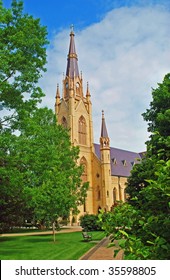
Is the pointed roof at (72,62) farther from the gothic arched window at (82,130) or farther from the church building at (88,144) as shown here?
the gothic arched window at (82,130)

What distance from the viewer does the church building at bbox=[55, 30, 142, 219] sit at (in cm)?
5712


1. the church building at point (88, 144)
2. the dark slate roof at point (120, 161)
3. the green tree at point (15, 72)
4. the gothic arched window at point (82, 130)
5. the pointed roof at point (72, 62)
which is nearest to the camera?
the green tree at point (15, 72)

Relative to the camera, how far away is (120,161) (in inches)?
2761

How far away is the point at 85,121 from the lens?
61938 millimetres

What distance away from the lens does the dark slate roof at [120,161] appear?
6512 centimetres

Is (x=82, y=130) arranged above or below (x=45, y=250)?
above

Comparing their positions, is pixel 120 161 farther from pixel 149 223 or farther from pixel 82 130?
pixel 149 223

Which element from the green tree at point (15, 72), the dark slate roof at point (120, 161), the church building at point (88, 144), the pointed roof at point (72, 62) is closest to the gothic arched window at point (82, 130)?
the church building at point (88, 144)

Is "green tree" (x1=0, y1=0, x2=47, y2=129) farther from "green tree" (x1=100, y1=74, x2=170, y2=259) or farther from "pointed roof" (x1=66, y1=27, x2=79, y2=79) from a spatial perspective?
"pointed roof" (x1=66, y1=27, x2=79, y2=79)

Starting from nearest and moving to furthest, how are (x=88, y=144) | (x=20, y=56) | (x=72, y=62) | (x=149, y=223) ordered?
(x=149, y=223), (x=20, y=56), (x=88, y=144), (x=72, y=62)

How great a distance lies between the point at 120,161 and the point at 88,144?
13.5 meters

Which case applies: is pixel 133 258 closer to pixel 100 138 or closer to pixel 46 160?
pixel 46 160

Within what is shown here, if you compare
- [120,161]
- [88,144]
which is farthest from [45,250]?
[120,161]

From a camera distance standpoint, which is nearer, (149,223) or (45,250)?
(149,223)
